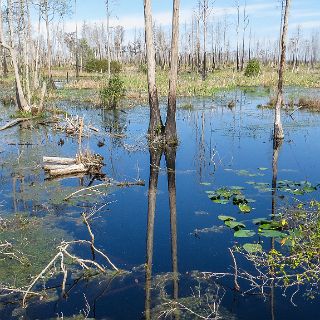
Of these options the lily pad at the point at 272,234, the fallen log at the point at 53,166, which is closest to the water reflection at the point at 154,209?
the lily pad at the point at 272,234

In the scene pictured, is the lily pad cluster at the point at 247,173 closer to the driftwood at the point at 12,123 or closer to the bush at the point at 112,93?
the driftwood at the point at 12,123

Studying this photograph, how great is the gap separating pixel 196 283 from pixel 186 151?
Answer: 942 centimetres

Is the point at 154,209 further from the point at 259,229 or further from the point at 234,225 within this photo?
the point at 259,229

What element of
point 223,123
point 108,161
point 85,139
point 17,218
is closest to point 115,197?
point 17,218

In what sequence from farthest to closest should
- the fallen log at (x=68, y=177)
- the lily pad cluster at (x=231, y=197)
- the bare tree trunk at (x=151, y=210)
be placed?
the fallen log at (x=68, y=177) → the lily pad cluster at (x=231, y=197) → the bare tree trunk at (x=151, y=210)

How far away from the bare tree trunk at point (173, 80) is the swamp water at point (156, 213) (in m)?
0.81

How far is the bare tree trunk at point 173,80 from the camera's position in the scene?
48.9 feet

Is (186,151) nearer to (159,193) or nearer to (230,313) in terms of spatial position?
(159,193)

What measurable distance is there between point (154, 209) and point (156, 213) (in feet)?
0.91

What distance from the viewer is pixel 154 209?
9383 mm

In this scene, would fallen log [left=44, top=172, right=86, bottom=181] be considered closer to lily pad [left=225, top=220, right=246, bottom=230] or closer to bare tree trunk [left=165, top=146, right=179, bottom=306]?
bare tree trunk [left=165, top=146, right=179, bottom=306]

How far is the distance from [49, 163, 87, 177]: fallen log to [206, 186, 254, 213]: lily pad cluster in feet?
13.4

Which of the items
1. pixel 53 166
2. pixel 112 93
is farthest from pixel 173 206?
pixel 112 93

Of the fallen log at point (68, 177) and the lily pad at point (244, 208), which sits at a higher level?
the fallen log at point (68, 177)
